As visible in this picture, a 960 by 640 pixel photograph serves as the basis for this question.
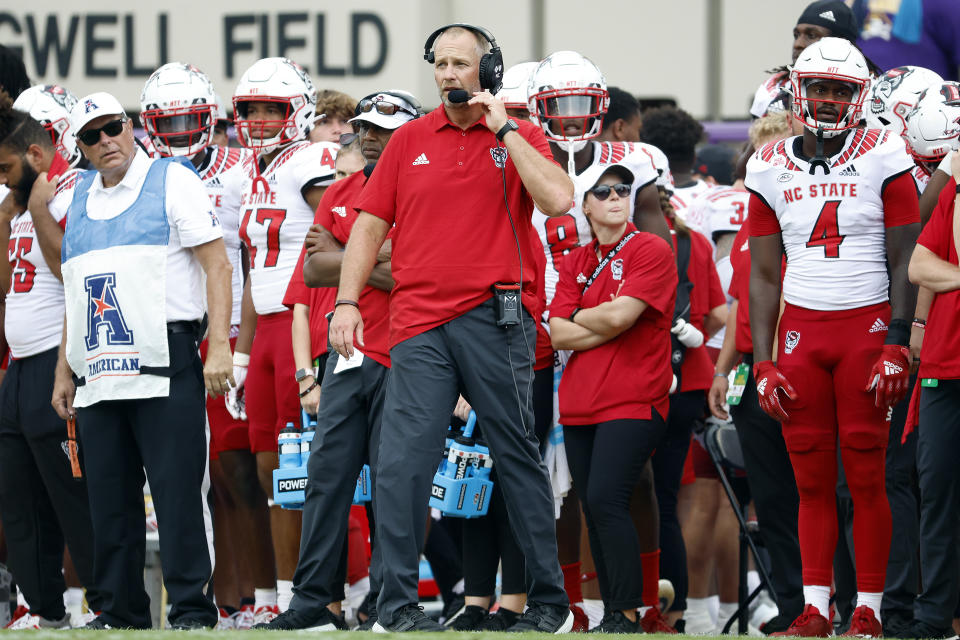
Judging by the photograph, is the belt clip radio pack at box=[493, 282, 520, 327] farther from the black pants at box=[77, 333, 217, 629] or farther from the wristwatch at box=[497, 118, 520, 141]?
the black pants at box=[77, 333, 217, 629]

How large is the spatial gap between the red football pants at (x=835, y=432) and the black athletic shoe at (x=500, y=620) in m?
1.25

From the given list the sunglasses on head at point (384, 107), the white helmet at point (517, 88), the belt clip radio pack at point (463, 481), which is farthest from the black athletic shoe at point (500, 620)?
the white helmet at point (517, 88)

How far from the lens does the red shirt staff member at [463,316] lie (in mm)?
6051

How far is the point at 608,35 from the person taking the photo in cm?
1631

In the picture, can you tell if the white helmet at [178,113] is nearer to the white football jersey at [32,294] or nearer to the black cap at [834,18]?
the white football jersey at [32,294]

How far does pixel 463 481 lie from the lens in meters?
7.03

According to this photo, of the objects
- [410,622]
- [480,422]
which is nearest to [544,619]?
[410,622]

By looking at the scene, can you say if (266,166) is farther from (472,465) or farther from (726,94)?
(726,94)

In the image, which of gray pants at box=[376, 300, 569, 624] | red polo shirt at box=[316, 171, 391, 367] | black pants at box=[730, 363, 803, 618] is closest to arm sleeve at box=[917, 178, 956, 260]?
black pants at box=[730, 363, 803, 618]

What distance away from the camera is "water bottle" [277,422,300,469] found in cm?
733

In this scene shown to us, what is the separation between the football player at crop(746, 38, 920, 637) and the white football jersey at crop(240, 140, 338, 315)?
2210 mm

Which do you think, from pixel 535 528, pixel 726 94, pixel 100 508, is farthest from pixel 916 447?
pixel 726 94

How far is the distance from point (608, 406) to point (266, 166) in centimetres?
230

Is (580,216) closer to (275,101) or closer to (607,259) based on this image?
(607,259)
